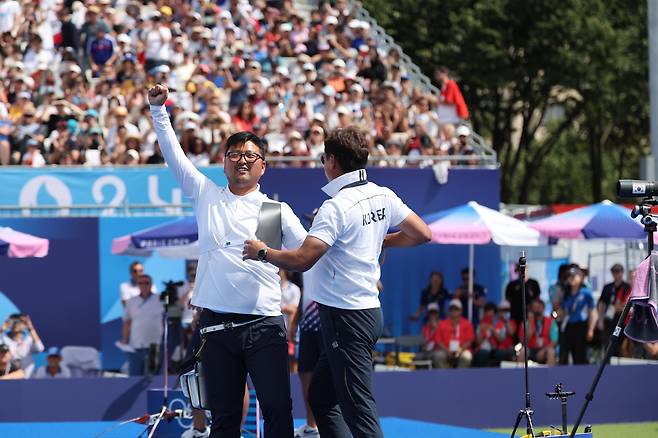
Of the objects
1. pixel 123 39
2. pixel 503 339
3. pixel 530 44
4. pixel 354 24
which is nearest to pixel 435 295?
pixel 503 339

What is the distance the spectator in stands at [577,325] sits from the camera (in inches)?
656

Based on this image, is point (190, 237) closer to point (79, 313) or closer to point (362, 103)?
point (79, 313)

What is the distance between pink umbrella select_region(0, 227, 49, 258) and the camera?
14789mm

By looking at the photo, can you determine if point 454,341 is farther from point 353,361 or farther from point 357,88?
point 353,361

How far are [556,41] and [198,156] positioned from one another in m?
17.5

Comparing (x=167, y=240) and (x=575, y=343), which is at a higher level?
(x=167, y=240)

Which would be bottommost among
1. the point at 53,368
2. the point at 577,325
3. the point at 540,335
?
the point at 53,368

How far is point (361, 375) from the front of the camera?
714 cm

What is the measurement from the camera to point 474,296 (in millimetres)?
18266

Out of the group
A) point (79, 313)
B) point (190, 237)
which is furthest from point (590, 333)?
point (79, 313)

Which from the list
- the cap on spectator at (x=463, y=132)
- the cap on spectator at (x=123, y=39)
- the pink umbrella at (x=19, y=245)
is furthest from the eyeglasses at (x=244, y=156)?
the cap on spectator at (x=123, y=39)

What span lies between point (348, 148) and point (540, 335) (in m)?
9.64

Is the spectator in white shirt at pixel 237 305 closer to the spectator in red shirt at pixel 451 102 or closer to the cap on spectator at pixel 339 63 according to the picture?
the spectator in red shirt at pixel 451 102

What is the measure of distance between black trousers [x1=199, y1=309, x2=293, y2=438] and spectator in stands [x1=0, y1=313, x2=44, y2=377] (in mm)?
8482
